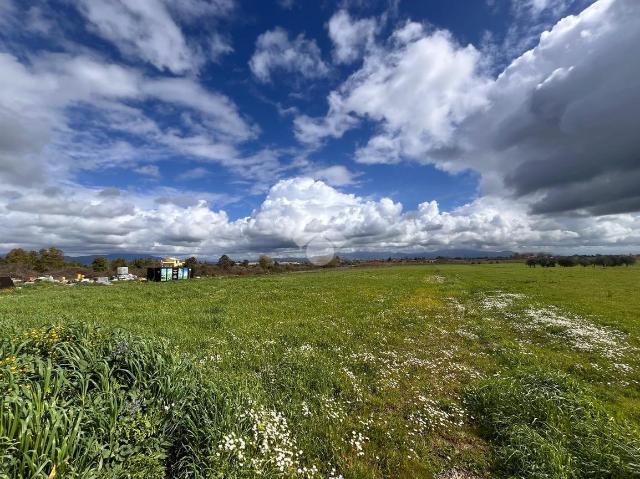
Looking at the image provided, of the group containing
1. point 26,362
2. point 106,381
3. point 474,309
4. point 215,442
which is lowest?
point 474,309

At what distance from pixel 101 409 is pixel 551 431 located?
34.4ft

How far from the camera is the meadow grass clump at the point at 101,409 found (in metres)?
5.04

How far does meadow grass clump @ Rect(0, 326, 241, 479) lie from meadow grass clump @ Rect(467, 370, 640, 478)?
7.08 metres

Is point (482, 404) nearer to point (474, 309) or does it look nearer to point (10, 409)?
point (10, 409)

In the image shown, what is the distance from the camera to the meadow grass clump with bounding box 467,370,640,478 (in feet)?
23.2

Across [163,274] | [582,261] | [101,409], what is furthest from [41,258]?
[582,261]

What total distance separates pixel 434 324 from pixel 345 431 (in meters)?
16.4

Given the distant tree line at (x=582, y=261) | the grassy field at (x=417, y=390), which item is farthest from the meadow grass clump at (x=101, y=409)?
the distant tree line at (x=582, y=261)

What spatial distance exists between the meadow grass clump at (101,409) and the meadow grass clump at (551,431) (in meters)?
7.08

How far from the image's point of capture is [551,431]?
837cm

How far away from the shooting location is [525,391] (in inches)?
419

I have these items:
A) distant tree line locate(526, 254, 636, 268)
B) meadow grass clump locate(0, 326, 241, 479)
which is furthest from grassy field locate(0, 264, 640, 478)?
distant tree line locate(526, 254, 636, 268)

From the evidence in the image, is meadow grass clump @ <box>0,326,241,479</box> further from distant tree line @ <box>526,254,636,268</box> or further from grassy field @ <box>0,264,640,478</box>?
distant tree line @ <box>526,254,636,268</box>

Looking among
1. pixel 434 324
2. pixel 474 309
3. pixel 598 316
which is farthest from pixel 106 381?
pixel 598 316
